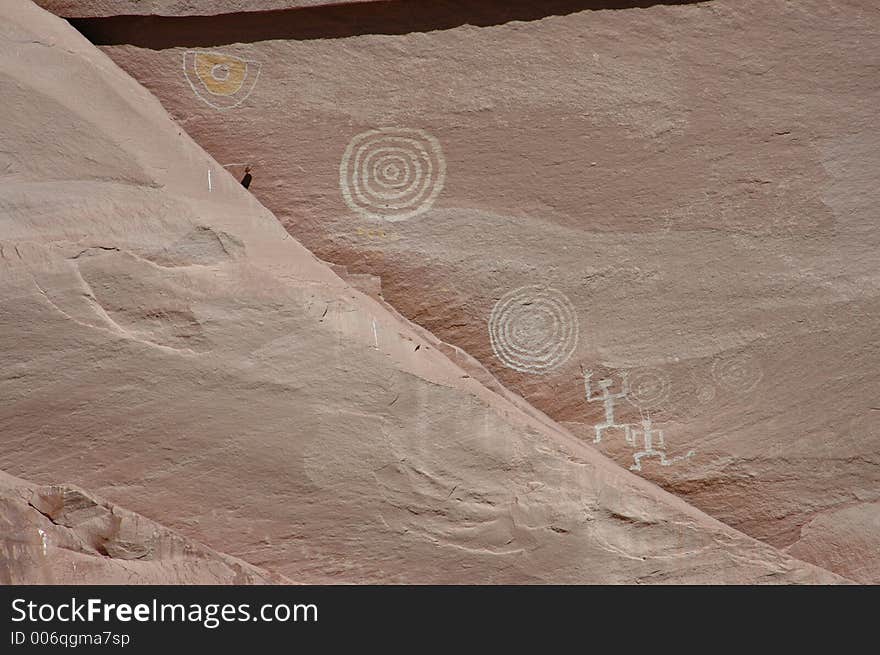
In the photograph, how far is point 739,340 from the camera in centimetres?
379

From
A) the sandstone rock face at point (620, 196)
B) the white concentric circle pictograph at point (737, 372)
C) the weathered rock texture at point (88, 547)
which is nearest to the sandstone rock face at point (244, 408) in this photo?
the weathered rock texture at point (88, 547)

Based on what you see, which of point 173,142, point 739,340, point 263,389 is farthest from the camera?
point 739,340

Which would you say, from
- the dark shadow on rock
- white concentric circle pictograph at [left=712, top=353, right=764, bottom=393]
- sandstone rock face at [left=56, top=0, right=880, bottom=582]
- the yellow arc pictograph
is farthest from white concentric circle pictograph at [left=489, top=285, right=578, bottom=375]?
the yellow arc pictograph

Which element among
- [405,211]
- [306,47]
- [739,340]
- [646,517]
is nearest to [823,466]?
[739,340]

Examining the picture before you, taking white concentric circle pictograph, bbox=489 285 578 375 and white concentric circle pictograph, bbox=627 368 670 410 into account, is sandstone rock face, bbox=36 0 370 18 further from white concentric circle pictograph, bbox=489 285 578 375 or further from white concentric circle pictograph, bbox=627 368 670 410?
white concentric circle pictograph, bbox=627 368 670 410

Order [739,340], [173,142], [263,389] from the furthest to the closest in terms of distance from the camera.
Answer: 1. [739,340]
2. [173,142]
3. [263,389]

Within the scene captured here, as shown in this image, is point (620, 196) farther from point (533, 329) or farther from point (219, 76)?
point (219, 76)

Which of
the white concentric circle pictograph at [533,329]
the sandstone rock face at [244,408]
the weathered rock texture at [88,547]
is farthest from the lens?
the white concentric circle pictograph at [533,329]

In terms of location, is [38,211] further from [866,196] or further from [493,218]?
[866,196]

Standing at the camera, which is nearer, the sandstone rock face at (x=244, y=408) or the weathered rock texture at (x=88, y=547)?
the weathered rock texture at (x=88, y=547)

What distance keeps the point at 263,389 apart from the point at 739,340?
1.56 m

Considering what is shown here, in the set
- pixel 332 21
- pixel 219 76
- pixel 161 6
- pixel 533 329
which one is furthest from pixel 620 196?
pixel 161 6

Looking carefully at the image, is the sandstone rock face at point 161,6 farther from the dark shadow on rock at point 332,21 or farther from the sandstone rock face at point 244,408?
the sandstone rock face at point 244,408

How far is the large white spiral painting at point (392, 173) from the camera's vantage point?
3.76 m
